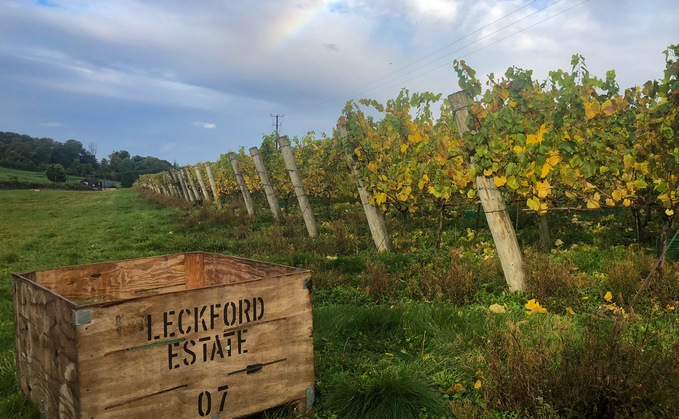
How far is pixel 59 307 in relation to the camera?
2.42 meters

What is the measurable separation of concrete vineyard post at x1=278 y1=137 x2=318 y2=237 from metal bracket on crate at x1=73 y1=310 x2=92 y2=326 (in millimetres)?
8477

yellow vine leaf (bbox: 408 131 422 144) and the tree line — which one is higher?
the tree line

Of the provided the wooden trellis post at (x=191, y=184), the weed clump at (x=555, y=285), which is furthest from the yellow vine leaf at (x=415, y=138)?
the wooden trellis post at (x=191, y=184)

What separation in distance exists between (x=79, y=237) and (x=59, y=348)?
436 inches

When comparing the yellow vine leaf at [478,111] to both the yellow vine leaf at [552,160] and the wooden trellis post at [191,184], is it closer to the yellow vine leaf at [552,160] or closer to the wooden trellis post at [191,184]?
the yellow vine leaf at [552,160]

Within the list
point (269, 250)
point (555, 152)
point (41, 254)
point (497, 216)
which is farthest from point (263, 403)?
point (41, 254)

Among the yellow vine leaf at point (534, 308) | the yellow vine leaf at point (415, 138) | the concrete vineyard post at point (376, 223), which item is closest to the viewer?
the yellow vine leaf at point (534, 308)

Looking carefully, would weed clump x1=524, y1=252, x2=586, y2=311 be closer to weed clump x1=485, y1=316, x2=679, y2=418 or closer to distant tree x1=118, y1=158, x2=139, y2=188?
weed clump x1=485, y1=316, x2=679, y2=418

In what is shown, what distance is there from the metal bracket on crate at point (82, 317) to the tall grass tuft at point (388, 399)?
1466 mm

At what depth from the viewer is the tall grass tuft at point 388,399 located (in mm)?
2832

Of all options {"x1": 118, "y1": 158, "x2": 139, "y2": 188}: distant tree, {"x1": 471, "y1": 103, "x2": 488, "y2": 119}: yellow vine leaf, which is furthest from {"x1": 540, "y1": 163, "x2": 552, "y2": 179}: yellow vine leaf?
{"x1": 118, "y1": 158, "x2": 139, "y2": 188}: distant tree

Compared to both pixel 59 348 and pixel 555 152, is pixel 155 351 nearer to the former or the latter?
pixel 59 348

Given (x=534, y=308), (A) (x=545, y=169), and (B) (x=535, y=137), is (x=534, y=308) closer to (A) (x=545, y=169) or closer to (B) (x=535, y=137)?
(A) (x=545, y=169)

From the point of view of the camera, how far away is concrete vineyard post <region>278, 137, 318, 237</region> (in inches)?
428
